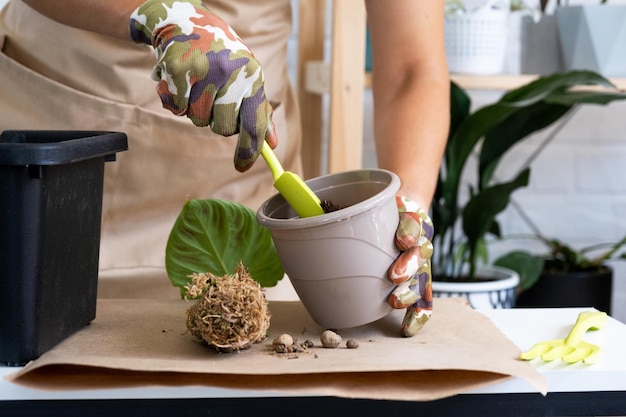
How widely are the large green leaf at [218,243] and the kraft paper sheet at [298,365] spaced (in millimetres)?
113

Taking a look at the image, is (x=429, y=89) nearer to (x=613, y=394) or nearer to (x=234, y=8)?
(x=234, y=8)

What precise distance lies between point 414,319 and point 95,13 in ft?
1.36

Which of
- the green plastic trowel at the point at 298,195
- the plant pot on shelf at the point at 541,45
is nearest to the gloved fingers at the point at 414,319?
the green plastic trowel at the point at 298,195

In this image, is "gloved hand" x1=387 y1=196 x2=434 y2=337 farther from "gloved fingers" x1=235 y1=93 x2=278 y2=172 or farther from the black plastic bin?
the black plastic bin

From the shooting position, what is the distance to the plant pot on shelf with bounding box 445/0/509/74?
5.23ft

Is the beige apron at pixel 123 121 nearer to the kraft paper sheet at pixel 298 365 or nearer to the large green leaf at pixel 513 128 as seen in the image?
the kraft paper sheet at pixel 298 365

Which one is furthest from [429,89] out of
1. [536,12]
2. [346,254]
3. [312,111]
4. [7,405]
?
A: [536,12]

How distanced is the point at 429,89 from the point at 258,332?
512 mm

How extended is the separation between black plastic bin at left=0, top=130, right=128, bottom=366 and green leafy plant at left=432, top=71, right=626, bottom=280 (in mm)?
956

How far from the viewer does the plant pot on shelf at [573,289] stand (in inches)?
66.6

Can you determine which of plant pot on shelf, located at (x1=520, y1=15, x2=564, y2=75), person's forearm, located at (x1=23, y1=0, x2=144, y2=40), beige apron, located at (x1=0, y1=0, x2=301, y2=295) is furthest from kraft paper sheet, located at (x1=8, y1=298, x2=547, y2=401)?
plant pot on shelf, located at (x1=520, y1=15, x2=564, y2=75)

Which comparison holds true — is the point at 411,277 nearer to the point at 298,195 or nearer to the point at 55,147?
the point at 298,195

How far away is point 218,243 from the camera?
0.78m

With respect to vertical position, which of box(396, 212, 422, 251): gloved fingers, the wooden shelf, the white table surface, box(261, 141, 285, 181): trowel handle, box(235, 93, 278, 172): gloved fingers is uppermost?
the wooden shelf
